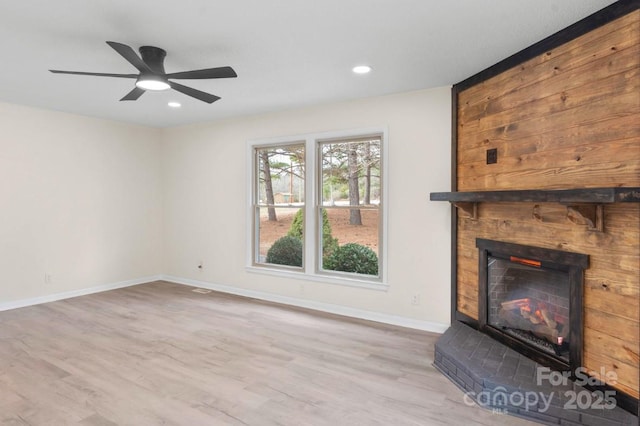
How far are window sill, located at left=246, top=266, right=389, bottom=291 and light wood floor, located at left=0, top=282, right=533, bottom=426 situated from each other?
45 centimetres

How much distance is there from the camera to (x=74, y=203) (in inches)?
211

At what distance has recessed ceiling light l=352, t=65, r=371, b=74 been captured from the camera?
3348 millimetres

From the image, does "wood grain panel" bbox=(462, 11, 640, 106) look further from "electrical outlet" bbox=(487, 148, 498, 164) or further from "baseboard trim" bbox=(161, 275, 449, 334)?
"baseboard trim" bbox=(161, 275, 449, 334)

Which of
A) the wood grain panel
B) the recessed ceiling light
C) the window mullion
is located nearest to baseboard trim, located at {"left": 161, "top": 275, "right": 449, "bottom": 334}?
the window mullion

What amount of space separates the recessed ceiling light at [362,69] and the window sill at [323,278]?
2.36m

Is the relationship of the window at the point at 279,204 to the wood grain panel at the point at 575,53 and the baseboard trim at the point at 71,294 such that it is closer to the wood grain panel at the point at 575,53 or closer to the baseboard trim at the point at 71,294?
the baseboard trim at the point at 71,294

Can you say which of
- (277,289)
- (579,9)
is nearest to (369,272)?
(277,289)

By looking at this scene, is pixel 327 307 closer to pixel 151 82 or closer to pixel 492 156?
pixel 492 156

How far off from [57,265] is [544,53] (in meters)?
6.27

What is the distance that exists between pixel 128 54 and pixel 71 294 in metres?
4.31

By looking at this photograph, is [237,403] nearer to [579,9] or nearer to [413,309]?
[413,309]

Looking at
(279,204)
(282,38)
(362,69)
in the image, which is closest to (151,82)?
(282,38)

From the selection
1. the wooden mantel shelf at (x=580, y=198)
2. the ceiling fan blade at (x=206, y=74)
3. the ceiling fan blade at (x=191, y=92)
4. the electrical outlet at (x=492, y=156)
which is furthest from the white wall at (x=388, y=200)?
the ceiling fan blade at (x=206, y=74)

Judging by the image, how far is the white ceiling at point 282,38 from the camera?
234 cm
